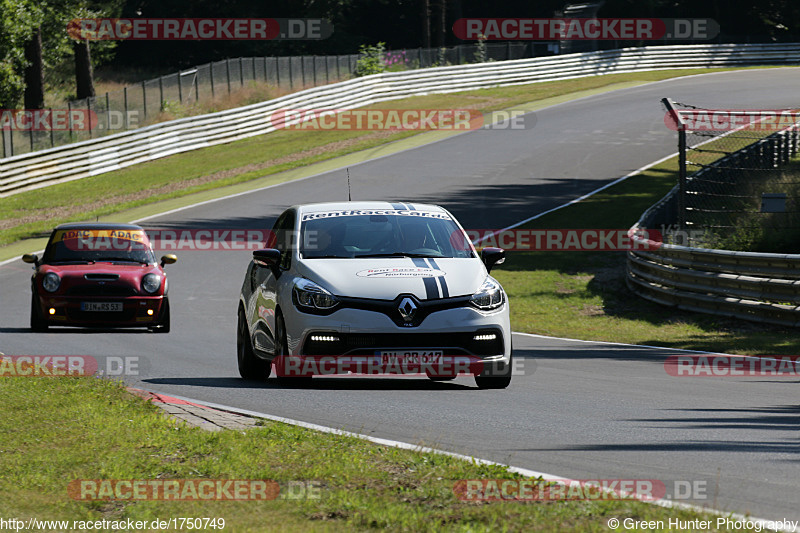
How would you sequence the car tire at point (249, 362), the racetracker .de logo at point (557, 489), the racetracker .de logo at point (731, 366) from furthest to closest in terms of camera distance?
the racetracker .de logo at point (731, 366) → the car tire at point (249, 362) → the racetracker .de logo at point (557, 489)

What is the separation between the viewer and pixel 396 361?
993cm

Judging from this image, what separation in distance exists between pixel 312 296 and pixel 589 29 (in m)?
61.4

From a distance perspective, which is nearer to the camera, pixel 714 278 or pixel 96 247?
pixel 96 247

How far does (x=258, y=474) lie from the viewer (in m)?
6.70

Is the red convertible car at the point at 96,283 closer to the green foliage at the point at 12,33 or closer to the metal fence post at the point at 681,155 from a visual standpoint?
the metal fence post at the point at 681,155

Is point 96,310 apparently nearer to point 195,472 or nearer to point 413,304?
point 413,304

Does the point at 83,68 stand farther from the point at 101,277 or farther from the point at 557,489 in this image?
the point at 557,489

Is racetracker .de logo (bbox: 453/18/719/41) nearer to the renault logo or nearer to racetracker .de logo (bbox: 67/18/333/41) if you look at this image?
racetracker .de logo (bbox: 67/18/333/41)

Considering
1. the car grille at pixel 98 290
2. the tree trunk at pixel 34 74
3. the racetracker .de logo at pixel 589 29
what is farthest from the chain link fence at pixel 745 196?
the racetracker .de logo at pixel 589 29

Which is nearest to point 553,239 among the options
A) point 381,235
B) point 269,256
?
point 381,235

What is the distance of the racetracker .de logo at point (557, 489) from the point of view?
609 cm

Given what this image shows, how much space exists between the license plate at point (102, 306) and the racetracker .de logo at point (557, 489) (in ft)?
35.6

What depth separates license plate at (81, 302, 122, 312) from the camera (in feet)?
53.6

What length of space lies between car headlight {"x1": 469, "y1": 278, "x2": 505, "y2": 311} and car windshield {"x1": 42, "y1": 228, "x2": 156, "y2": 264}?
823 cm
